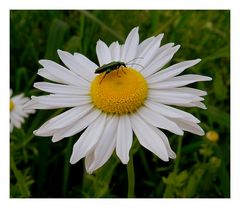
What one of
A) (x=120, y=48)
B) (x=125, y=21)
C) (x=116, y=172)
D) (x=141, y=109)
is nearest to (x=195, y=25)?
(x=125, y=21)

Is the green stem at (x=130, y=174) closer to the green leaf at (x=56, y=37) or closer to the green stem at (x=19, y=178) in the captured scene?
the green stem at (x=19, y=178)

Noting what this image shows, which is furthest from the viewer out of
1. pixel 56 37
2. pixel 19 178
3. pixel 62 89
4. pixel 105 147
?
pixel 56 37

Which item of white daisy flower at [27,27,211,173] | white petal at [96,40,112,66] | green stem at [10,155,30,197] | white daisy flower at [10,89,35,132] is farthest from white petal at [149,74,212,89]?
white daisy flower at [10,89,35,132]

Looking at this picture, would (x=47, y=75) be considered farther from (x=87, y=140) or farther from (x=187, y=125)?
(x=187, y=125)

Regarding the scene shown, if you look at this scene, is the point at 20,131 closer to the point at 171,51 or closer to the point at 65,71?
the point at 65,71

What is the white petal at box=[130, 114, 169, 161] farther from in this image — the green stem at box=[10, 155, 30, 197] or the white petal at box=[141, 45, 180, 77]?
the green stem at box=[10, 155, 30, 197]

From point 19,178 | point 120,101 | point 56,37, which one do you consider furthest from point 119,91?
point 56,37

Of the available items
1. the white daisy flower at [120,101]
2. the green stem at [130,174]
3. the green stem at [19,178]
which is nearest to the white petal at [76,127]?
the white daisy flower at [120,101]
